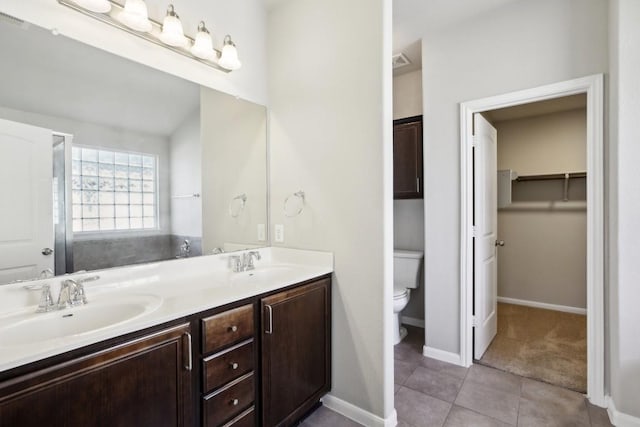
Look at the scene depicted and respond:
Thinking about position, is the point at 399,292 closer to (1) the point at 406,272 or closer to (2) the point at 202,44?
(1) the point at 406,272

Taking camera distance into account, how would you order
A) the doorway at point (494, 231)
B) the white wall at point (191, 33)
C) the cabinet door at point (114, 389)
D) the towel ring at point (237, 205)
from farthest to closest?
the towel ring at point (237, 205)
the doorway at point (494, 231)
the white wall at point (191, 33)
the cabinet door at point (114, 389)

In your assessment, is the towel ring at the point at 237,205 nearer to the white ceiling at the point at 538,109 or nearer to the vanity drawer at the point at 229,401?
the vanity drawer at the point at 229,401

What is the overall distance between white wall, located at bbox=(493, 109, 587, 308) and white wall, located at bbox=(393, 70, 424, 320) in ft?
5.06

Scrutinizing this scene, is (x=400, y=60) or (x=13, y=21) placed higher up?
(x=400, y=60)

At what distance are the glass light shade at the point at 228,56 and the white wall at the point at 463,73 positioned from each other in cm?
157

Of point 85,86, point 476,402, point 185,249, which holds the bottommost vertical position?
point 476,402

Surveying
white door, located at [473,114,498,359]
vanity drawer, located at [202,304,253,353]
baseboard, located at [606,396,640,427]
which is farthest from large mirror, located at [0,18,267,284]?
baseboard, located at [606,396,640,427]

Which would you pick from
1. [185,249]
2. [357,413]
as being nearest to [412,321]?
[357,413]

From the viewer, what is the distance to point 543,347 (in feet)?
8.70

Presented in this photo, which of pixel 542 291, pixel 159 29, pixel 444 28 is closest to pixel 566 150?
pixel 542 291

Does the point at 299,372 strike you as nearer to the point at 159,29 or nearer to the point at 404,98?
the point at 159,29

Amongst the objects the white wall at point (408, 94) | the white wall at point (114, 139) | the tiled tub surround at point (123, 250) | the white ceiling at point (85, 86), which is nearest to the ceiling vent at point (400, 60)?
the white wall at point (408, 94)

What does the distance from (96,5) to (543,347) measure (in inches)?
149

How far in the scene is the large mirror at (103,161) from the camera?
4.00 feet
